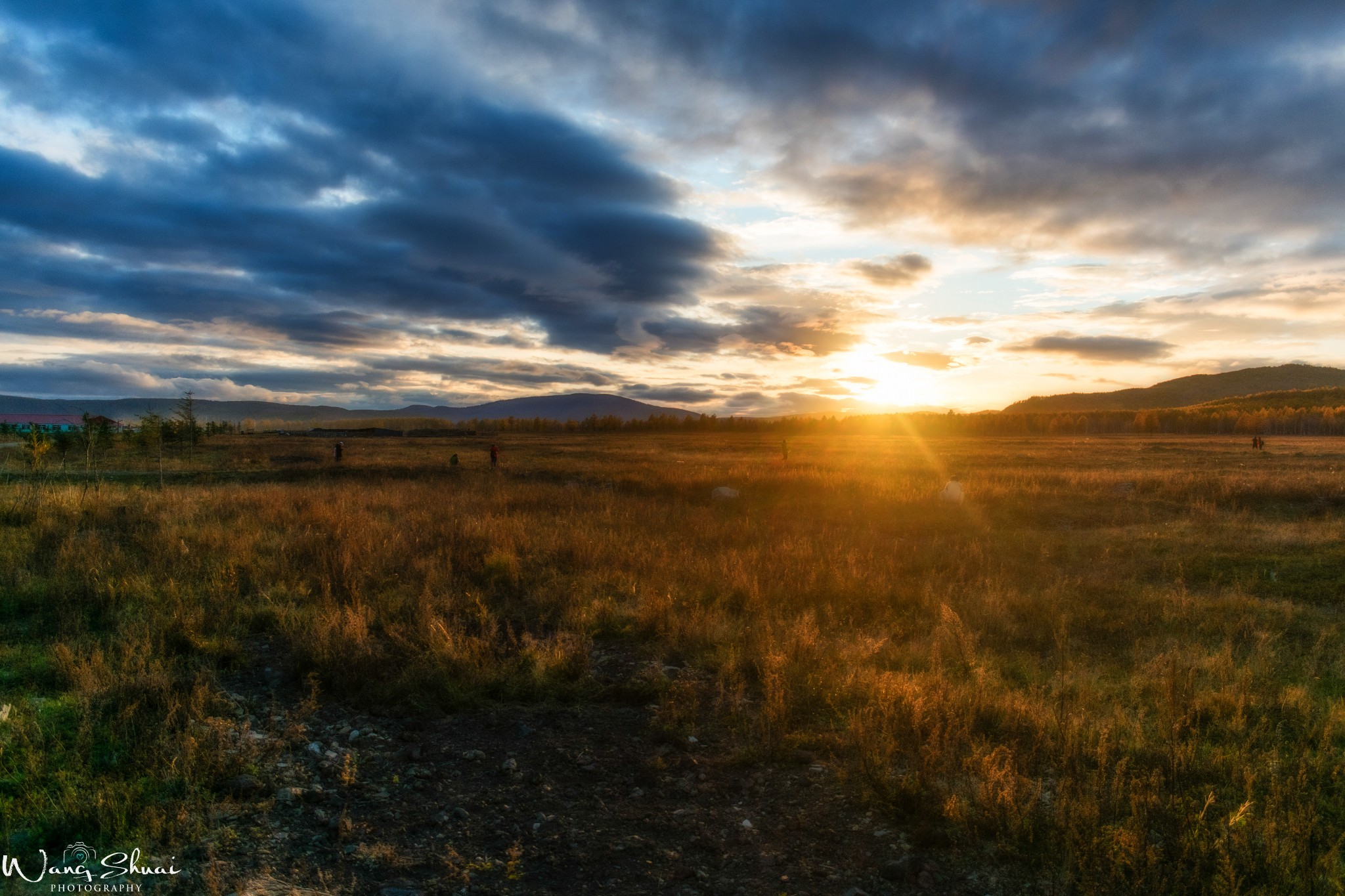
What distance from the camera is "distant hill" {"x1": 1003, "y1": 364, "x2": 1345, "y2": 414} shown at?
586 ft

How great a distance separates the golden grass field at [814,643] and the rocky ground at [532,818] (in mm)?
282

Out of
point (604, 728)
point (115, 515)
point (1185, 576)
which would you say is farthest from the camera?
point (115, 515)

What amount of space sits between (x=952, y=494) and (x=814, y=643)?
42.9 ft

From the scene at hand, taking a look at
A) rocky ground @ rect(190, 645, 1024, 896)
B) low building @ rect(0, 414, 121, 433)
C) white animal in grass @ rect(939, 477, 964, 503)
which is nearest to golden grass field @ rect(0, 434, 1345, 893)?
rocky ground @ rect(190, 645, 1024, 896)

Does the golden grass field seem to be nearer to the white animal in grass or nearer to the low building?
the white animal in grass

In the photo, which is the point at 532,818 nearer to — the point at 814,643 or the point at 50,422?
the point at 814,643

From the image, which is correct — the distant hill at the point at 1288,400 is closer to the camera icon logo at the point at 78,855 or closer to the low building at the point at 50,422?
the camera icon logo at the point at 78,855

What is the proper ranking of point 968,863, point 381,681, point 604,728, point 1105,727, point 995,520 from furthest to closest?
1. point 995,520
2. point 381,681
3. point 604,728
4. point 1105,727
5. point 968,863

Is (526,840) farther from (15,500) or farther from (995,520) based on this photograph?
(15,500)

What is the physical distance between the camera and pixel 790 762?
16.2 feet

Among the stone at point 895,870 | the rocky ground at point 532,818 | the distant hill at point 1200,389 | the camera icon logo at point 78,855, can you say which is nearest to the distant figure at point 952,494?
the rocky ground at point 532,818

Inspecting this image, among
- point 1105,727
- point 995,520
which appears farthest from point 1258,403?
point 1105,727

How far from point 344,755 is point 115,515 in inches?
Result: 491

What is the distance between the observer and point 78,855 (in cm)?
350
